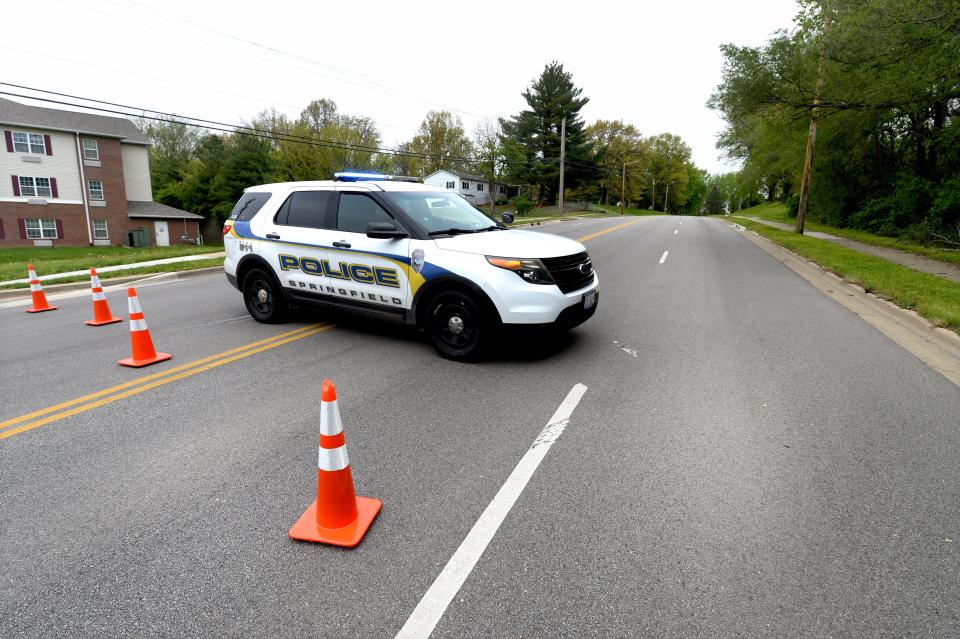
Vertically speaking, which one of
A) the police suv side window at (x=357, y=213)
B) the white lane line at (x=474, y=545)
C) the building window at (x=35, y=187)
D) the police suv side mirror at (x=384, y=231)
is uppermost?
the building window at (x=35, y=187)

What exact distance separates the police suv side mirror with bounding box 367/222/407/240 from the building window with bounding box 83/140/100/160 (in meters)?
42.1

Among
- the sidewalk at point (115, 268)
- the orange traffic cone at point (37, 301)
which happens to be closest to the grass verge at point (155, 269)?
the sidewalk at point (115, 268)

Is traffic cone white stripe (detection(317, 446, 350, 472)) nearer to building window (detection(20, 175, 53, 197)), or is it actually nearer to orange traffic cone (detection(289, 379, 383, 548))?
orange traffic cone (detection(289, 379, 383, 548))

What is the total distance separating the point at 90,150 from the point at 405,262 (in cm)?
4271

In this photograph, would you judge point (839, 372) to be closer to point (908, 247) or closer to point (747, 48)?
point (747, 48)

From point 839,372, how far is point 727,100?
47.3ft

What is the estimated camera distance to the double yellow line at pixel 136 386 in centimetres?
427

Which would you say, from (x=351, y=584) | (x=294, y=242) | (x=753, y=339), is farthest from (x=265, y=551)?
(x=753, y=339)

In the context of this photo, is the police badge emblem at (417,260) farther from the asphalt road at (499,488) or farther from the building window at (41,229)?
the building window at (41,229)

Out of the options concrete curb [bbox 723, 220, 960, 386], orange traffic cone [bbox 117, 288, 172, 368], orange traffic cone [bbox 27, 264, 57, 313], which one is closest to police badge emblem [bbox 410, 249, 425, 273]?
orange traffic cone [bbox 117, 288, 172, 368]

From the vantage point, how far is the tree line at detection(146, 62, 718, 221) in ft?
166

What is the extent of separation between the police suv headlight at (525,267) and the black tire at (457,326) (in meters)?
0.51

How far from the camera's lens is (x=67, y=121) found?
36.3 m

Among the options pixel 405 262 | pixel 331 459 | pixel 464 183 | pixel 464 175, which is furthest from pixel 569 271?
pixel 464 175
